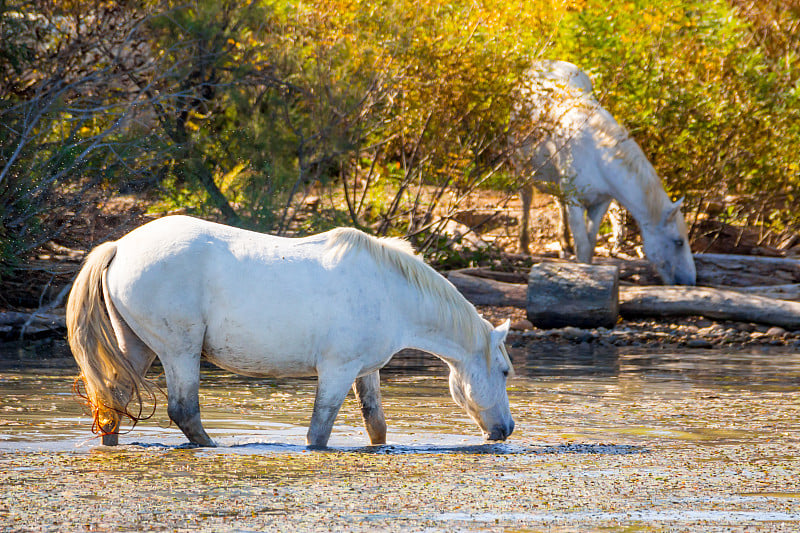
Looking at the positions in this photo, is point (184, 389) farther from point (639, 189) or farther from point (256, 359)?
point (639, 189)

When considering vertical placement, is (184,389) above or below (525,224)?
above

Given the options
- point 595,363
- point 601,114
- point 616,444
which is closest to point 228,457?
point 616,444

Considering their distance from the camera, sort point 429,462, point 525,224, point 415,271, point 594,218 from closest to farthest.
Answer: point 429,462, point 415,271, point 594,218, point 525,224

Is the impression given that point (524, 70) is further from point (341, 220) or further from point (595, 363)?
point (595, 363)

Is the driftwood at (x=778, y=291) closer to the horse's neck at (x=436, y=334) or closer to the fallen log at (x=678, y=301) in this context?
the fallen log at (x=678, y=301)

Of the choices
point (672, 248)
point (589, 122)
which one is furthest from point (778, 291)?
point (589, 122)

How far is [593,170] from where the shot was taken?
1440 centimetres

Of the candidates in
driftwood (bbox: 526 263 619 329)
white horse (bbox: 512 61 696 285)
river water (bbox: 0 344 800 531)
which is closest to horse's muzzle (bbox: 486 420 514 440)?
river water (bbox: 0 344 800 531)

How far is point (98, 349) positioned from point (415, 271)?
183 cm

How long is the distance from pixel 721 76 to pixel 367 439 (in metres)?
11.4

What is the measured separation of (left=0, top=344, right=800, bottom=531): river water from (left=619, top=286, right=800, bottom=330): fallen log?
11.3 ft

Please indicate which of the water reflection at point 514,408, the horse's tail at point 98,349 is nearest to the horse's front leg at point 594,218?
the water reflection at point 514,408

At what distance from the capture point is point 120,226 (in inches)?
432

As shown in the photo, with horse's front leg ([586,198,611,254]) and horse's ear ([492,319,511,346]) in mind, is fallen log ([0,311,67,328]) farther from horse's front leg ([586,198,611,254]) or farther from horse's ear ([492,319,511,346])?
horse's front leg ([586,198,611,254])
